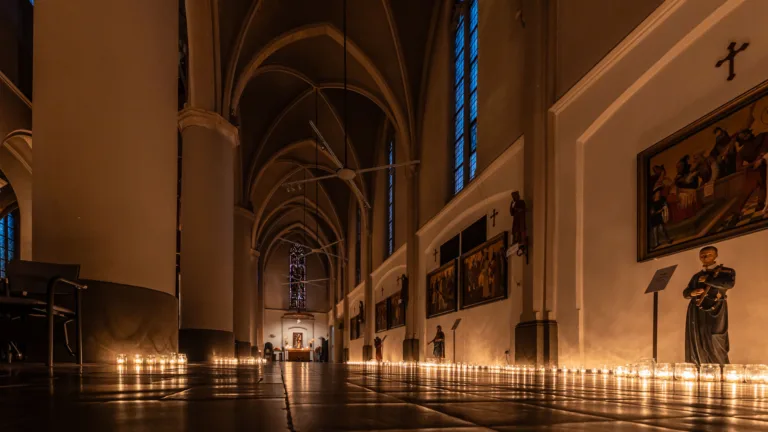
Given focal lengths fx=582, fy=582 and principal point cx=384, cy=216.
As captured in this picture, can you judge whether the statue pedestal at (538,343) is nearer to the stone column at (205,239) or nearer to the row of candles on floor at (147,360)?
the row of candles on floor at (147,360)

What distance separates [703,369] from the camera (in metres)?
5.28

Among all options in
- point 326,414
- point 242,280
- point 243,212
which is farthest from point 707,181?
point 243,212

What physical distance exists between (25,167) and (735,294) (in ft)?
48.6

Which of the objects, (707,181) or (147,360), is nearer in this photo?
(147,360)

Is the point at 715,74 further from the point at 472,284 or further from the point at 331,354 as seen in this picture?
the point at 331,354

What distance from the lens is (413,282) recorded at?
18.2 metres

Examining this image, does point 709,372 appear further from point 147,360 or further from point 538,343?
point 147,360

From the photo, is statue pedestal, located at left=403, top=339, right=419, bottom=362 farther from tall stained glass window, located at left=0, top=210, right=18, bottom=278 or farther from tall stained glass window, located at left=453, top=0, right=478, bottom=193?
tall stained glass window, located at left=0, top=210, right=18, bottom=278

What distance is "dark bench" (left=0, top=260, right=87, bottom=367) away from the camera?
4.05 m

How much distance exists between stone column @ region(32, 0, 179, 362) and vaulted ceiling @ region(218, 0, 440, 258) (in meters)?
9.19

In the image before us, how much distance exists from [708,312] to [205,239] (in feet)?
31.4

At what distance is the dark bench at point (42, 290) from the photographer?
4.05 metres

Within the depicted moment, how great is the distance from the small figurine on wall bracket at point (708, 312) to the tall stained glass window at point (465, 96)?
8107 mm

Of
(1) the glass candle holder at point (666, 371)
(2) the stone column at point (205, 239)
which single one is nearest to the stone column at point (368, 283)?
(2) the stone column at point (205, 239)
